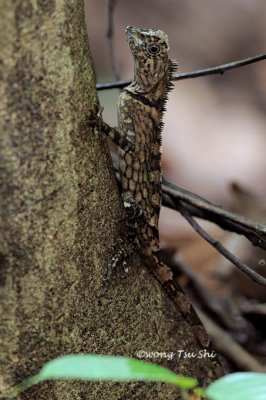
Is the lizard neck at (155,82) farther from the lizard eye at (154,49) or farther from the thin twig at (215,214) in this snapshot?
the thin twig at (215,214)

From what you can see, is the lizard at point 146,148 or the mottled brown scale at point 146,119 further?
the mottled brown scale at point 146,119

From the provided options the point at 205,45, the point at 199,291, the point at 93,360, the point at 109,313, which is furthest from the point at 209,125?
the point at 93,360

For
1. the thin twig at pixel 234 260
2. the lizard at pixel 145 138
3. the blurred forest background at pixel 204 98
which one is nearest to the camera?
the thin twig at pixel 234 260

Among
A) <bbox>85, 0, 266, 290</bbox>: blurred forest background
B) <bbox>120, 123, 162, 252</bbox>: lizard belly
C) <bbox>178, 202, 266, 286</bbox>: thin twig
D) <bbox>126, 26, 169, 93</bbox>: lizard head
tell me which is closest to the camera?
<bbox>178, 202, 266, 286</bbox>: thin twig

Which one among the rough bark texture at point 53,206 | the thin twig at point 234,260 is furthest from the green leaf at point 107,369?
the thin twig at point 234,260

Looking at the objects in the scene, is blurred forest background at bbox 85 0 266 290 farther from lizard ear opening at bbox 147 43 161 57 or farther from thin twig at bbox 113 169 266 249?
lizard ear opening at bbox 147 43 161 57

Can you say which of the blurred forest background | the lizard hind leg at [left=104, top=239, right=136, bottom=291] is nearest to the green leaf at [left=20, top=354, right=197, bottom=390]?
the lizard hind leg at [left=104, top=239, right=136, bottom=291]

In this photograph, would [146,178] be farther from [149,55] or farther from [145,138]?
[149,55]
